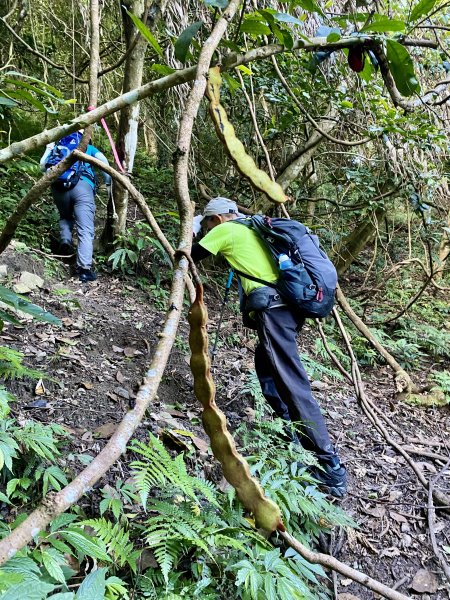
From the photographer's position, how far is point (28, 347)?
345 centimetres

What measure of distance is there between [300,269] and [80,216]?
3017 mm

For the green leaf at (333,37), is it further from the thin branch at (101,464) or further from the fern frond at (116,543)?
the fern frond at (116,543)

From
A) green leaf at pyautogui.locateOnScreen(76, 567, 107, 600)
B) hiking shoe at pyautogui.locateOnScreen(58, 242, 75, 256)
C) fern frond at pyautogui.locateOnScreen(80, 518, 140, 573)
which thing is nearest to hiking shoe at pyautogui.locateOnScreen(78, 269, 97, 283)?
hiking shoe at pyautogui.locateOnScreen(58, 242, 75, 256)

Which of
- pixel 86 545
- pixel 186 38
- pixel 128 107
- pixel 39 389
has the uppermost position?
pixel 128 107

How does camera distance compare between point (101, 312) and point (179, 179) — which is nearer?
point (179, 179)

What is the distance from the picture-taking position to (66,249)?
5.33 meters

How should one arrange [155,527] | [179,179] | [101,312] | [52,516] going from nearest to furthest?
[52,516] → [179,179] → [155,527] → [101,312]

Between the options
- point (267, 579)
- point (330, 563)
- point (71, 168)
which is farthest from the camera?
point (71, 168)

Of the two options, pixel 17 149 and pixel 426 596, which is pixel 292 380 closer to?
pixel 426 596

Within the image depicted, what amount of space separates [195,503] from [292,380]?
1248 millimetres

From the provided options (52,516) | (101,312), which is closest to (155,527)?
(52,516)

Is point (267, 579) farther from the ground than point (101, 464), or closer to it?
closer to it

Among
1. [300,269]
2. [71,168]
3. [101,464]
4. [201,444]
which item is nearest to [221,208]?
[300,269]

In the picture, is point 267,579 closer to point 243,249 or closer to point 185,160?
point 185,160
